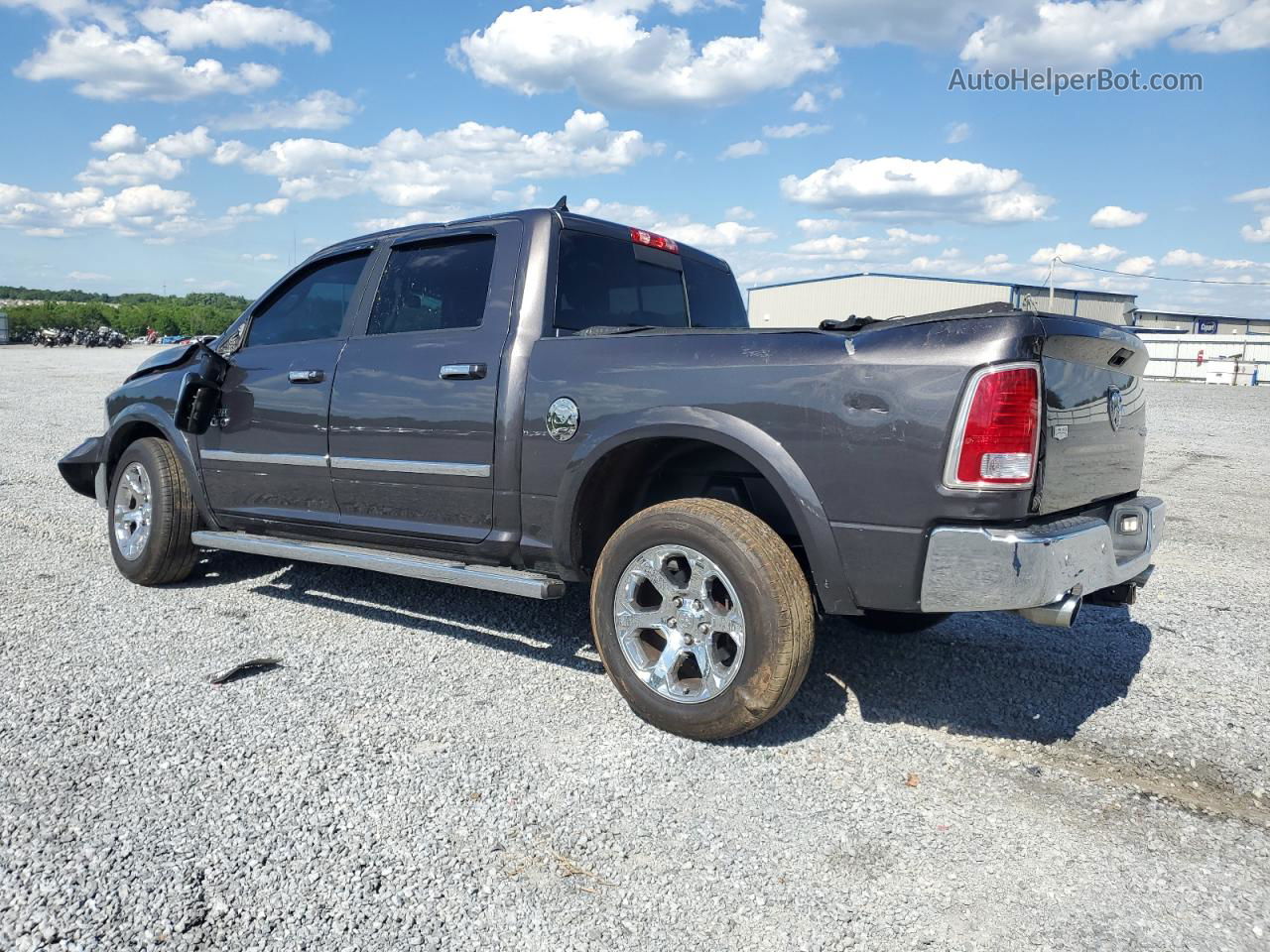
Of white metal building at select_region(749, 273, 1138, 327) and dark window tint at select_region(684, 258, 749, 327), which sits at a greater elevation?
white metal building at select_region(749, 273, 1138, 327)

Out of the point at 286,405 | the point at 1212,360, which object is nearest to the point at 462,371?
the point at 286,405

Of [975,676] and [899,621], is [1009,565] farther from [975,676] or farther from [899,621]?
[899,621]

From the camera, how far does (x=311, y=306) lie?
490cm

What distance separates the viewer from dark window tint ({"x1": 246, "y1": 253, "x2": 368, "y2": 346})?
4730mm

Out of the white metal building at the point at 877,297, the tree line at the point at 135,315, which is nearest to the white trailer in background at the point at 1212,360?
the white metal building at the point at 877,297

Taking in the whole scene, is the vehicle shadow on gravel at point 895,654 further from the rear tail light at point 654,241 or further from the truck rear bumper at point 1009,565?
the rear tail light at point 654,241

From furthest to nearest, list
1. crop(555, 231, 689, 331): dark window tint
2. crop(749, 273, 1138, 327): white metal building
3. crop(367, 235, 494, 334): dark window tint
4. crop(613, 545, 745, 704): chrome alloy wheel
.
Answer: crop(749, 273, 1138, 327): white metal building, crop(367, 235, 494, 334): dark window tint, crop(555, 231, 689, 331): dark window tint, crop(613, 545, 745, 704): chrome alloy wheel

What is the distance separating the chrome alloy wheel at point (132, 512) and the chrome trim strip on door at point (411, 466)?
1632mm

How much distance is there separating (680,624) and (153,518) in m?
3.42

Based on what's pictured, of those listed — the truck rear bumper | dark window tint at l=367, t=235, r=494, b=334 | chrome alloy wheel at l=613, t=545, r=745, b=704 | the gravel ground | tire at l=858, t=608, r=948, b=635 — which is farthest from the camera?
tire at l=858, t=608, r=948, b=635

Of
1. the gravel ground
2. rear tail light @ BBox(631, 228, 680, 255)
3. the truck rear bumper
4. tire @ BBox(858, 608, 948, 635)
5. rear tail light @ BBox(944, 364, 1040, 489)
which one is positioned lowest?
the gravel ground

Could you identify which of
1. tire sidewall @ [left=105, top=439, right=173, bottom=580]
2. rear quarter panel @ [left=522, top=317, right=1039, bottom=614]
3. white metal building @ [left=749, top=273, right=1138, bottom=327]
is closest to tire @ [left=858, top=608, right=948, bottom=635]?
rear quarter panel @ [left=522, top=317, right=1039, bottom=614]

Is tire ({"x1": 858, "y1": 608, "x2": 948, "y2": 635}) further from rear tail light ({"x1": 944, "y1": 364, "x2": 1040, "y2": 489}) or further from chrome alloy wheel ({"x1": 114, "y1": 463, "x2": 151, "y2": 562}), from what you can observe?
chrome alloy wheel ({"x1": 114, "y1": 463, "x2": 151, "y2": 562})

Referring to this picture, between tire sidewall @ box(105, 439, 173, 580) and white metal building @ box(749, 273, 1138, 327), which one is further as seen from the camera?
white metal building @ box(749, 273, 1138, 327)
